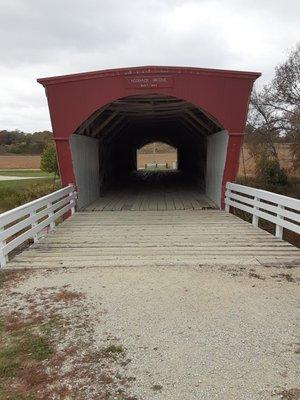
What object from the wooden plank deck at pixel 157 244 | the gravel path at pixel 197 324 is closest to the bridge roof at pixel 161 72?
the wooden plank deck at pixel 157 244

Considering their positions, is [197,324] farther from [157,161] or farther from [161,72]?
[157,161]

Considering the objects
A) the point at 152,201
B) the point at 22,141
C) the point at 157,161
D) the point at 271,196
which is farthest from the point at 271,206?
the point at 22,141

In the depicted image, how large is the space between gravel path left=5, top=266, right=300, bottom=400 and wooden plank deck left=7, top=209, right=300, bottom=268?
0.37m

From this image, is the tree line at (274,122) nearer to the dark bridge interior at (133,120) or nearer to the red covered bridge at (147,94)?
the dark bridge interior at (133,120)

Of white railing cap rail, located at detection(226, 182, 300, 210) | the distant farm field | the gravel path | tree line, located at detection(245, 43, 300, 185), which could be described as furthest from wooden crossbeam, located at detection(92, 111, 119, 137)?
the distant farm field

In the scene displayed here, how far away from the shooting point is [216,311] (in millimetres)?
4105

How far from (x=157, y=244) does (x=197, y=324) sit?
3.17 m

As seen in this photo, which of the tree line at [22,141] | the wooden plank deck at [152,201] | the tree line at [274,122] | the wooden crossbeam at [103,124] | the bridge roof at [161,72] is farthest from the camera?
the tree line at [22,141]

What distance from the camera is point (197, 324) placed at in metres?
3.79

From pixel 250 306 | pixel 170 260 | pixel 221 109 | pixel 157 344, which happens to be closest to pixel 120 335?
pixel 157 344

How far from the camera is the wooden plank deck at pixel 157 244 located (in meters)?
5.92

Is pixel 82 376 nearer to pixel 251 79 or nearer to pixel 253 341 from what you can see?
pixel 253 341

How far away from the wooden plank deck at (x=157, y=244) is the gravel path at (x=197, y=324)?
0.37 metres

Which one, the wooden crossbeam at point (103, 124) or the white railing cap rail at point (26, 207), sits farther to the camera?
the wooden crossbeam at point (103, 124)
